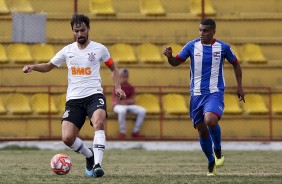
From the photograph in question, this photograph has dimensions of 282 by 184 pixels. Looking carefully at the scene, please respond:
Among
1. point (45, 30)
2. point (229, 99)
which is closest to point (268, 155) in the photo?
point (229, 99)

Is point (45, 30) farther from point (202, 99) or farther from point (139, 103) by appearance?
point (202, 99)

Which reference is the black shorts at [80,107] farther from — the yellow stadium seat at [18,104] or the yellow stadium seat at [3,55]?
the yellow stadium seat at [3,55]

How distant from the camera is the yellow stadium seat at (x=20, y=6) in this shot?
2242 centimetres

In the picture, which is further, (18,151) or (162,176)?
(18,151)

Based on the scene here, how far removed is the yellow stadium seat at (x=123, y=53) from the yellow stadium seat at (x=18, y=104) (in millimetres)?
2400

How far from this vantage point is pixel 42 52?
22.1m

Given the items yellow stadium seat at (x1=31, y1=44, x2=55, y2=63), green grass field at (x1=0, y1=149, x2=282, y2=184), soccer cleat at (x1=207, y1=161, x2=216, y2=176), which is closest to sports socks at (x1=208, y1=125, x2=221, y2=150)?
soccer cleat at (x1=207, y1=161, x2=216, y2=176)

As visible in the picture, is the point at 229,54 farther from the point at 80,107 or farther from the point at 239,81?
the point at 80,107

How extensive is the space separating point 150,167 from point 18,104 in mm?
7646

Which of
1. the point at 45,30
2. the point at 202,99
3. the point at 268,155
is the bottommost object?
the point at 268,155

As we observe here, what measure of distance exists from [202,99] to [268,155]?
6890mm

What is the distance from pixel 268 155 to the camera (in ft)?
62.3

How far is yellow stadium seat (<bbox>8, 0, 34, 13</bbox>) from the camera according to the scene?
2242 cm

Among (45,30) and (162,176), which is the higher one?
(45,30)
